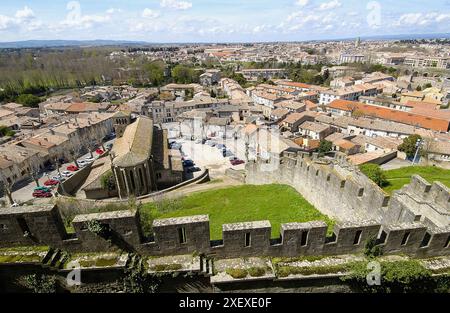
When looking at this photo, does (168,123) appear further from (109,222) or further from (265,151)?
(109,222)

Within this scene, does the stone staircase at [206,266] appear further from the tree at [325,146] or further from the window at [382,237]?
the tree at [325,146]

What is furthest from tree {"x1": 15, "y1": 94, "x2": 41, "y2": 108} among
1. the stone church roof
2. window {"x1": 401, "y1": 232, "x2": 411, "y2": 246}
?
window {"x1": 401, "y1": 232, "x2": 411, "y2": 246}

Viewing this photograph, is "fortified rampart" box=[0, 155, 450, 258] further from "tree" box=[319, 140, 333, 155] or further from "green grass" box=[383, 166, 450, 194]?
"tree" box=[319, 140, 333, 155]

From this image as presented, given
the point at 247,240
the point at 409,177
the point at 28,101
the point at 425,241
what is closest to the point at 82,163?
the point at 247,240

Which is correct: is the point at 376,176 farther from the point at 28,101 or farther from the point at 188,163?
the point at 28,101

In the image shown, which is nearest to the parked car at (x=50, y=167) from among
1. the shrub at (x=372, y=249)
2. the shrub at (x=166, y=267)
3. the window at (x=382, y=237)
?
the shrub at (x=166, y=267)
